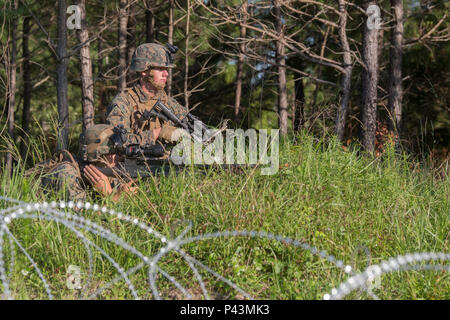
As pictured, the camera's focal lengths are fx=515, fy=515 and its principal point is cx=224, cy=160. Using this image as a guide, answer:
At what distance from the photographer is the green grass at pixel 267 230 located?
340cm

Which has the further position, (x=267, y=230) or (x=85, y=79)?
(x=85, y=79)

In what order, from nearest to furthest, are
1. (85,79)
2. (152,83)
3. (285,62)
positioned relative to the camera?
1. (152,83)
2. (85,79)
3. (285,62)

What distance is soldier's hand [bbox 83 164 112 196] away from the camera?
15.8 feet

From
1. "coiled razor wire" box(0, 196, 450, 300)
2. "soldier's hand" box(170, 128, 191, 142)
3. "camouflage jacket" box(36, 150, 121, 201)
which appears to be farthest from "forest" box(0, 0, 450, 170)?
"coiled razor wire" box(0, 196, 450, 300)

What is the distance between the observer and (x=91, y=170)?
488 centimetres

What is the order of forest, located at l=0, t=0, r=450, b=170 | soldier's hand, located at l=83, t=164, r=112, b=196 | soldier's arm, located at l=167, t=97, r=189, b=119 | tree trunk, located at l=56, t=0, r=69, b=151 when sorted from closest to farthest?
soldier's hand, located at l=83, t=164, r=112, b=196 → soldier's arm, located at l=167, t=97, r=189, b=119 → forest, located at l=0, t=0, r=450, b=170 → tree trunk, located at l=56, t=0, r=69, b=151

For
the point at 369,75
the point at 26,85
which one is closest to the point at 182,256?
the point at 369,75

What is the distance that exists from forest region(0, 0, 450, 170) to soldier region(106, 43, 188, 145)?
66cm

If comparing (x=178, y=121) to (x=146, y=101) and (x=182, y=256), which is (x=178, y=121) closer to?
(x=146, y=101)

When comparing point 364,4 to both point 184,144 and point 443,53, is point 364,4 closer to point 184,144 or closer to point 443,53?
point 443,53

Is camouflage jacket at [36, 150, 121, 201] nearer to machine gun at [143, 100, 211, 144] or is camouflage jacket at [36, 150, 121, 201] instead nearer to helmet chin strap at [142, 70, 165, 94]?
machine gun at [143, 100, 211, 144]

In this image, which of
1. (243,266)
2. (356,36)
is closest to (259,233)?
(243,266)

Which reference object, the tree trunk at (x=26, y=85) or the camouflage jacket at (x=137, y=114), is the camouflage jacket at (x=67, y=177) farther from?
the tree trunk at (x=26, y=85)

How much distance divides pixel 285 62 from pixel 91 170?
29.4 feet
